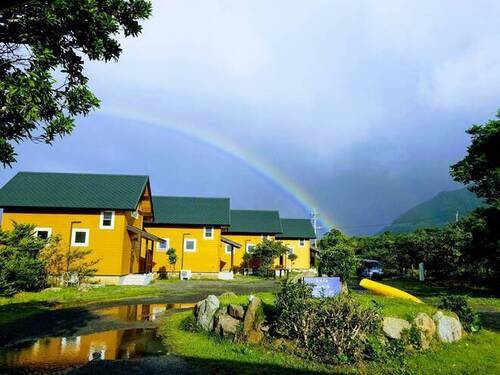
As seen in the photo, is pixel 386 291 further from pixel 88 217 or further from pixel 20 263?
pixel 88 217

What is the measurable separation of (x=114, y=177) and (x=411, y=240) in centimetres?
3133

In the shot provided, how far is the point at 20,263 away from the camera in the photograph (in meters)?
21.2

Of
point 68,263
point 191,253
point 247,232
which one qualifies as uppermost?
point 247,232

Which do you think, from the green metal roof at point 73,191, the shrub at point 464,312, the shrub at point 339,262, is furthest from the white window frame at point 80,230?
the shrub at point 464,312

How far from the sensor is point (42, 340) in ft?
36.2

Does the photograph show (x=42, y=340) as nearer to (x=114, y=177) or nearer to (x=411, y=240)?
(x=114, y=177)

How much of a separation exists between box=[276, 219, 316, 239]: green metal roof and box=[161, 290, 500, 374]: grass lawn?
43.1 meters

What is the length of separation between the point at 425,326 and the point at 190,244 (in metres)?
32.5

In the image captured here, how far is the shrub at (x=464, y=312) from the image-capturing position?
37.6ft

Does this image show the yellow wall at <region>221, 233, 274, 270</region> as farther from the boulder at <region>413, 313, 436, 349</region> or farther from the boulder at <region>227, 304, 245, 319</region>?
the boulder at <region>413, 313, 436, 349</region>

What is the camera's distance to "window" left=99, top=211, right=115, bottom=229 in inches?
1171

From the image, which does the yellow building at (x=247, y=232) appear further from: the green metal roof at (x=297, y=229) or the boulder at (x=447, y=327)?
the boulder at (x=447, y=327)

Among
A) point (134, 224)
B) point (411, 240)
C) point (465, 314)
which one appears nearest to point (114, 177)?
point (134, 224)

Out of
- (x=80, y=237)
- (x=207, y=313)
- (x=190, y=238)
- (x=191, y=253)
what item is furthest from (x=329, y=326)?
(x=190, y=238)
